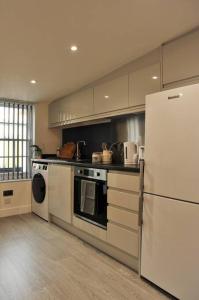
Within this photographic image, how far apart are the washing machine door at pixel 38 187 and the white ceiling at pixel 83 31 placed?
5.71ft

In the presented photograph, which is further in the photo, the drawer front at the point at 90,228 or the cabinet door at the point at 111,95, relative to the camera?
the cabinet door at the point at 111,95

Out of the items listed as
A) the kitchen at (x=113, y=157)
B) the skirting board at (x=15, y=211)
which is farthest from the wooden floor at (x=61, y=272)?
the skirting board at (x=15, y=211)

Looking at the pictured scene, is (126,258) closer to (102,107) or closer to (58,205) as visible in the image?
(58,205)

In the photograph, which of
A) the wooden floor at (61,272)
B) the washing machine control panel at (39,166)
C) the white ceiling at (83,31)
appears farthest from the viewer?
the washing machine control panel at (39,166)

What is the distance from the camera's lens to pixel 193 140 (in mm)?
1657

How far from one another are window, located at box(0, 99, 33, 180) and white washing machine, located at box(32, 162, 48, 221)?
1.15 ft

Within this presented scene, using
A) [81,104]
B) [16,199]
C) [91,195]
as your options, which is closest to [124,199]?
[91,195]

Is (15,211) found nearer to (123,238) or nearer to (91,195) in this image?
(91,195)

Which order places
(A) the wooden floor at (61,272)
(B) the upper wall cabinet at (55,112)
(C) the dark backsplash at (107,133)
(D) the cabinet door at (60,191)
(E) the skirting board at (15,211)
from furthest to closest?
(B) the upper wall cabinet at (55,112), (E) the skirting board at (15,211), (D) the cabinet door at (60,191), (C) the dark backsplash at (107,133), (A) the wooden floor at (61,272)

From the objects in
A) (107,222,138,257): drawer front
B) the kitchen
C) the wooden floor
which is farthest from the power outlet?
(107,222,138,257): drawer front

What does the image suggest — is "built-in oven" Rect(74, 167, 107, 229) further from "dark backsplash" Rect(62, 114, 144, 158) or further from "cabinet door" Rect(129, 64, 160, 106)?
"cabinet door" Rect(129, 64, 160, 106)

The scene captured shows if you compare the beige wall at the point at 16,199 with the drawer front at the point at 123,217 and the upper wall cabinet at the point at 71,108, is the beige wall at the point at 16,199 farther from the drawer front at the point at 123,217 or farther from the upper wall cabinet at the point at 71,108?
the drawer front at the point at 123,217

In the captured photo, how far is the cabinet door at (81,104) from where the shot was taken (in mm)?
3426

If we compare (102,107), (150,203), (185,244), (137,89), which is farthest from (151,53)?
(185,244)
